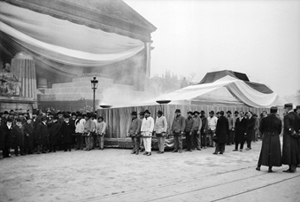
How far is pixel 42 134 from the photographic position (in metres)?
10.9

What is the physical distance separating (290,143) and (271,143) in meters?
0.50

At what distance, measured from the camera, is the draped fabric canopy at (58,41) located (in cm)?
1608

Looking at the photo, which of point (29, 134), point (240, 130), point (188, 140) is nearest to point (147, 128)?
point (188, 140)

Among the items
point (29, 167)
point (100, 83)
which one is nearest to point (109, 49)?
point (100, 83)

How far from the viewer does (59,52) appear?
18.0 metres

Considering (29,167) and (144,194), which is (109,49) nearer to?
(29,167)

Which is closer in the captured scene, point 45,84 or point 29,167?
point 29,167

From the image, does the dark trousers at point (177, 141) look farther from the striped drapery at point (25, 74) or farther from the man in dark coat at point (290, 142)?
the striped drapery at point (25, 74)

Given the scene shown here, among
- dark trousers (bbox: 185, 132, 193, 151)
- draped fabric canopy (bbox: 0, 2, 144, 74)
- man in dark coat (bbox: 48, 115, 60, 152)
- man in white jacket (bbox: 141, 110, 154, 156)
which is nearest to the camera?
man in white jacket (bbox: 141, 110, 154, 156)

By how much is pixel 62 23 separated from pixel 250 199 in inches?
701

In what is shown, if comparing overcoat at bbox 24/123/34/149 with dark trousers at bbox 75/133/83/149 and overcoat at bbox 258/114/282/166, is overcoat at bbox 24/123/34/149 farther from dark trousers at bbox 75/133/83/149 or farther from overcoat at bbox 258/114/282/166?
overcoat at bbox 258/114/282/166

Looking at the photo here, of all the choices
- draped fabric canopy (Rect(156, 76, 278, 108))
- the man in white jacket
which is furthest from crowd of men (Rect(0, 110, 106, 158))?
draped fabric canopy (Rect(156, 76, 278, 108))

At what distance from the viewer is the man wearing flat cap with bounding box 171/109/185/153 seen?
1043 cm

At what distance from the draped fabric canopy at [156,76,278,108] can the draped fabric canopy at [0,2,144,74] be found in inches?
343
